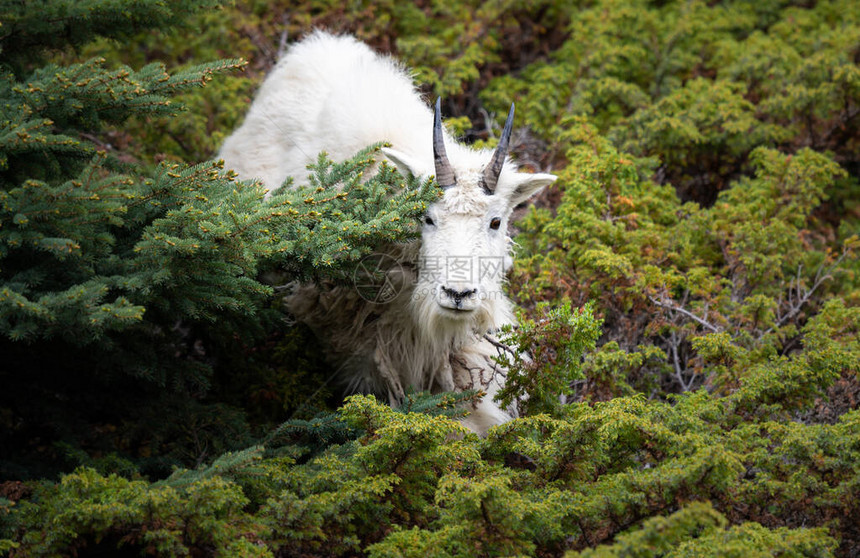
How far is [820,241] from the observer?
25.5ft

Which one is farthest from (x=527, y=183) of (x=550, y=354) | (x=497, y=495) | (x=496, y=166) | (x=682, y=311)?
(x=497, y=495)

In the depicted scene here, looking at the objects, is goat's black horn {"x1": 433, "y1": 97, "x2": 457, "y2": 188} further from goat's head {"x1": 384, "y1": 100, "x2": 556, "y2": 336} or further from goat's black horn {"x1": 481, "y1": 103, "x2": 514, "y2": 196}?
goat's black horn {"x1": 481, "y1": 103, "x2": 514, "y2": 196}

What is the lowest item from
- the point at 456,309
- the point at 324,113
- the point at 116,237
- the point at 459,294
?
the point at 456,309

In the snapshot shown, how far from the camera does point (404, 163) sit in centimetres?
520

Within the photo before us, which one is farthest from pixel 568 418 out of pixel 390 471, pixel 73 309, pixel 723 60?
pixel 723 60

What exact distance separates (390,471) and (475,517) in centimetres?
61

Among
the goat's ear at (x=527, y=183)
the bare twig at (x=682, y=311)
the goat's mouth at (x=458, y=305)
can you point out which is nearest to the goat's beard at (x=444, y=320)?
the goat's mouth at (x=458, y=305)

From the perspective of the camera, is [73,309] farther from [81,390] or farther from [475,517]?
[475,517]

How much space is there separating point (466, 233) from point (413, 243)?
0.47 meters

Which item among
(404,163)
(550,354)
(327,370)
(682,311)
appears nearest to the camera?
(550,354)

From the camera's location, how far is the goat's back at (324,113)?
576 centimetres

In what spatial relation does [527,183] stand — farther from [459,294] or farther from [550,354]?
[550,354]

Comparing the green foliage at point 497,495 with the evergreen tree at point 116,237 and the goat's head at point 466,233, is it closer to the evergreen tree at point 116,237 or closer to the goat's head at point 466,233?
the evergreen tree at point 116,237

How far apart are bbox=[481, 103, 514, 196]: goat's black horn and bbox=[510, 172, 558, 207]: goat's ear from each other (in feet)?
0.69
